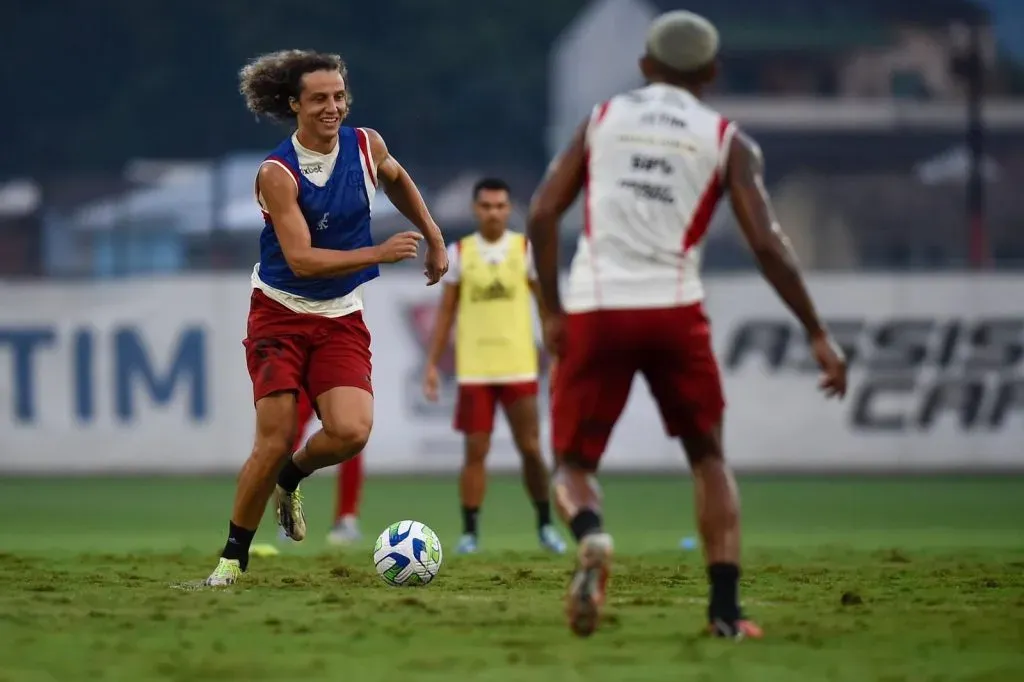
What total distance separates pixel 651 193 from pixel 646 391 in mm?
13384

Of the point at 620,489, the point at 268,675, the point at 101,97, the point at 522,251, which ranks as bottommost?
the point at 620,489

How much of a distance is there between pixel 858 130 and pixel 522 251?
34731 millimetres

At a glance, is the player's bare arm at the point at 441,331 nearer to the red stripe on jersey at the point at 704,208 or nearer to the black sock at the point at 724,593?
the red stripe on jersey at the point at 704,208

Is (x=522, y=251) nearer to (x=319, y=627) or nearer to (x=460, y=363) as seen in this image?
(x=460, y=363)

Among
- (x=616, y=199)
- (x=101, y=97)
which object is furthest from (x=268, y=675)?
(x=101, y=97)

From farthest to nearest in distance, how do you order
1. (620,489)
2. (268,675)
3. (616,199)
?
(620,489) < (616,199) < (268,675)

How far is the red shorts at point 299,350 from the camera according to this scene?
9.42m

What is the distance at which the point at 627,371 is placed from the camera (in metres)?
7.56

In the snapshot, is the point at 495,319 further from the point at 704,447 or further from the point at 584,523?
the point at 584,523

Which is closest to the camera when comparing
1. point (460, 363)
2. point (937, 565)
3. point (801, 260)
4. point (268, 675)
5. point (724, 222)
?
point (268, 675)

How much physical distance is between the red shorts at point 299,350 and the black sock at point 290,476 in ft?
1.72

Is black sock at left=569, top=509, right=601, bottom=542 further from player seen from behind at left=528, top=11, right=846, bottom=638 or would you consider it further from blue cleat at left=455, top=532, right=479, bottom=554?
blue cleat at left=455, top=532, right=479, bottom=554

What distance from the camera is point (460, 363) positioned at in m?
13.8

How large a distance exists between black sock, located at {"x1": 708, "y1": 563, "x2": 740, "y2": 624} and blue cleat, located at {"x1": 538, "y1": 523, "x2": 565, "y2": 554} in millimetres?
5170
